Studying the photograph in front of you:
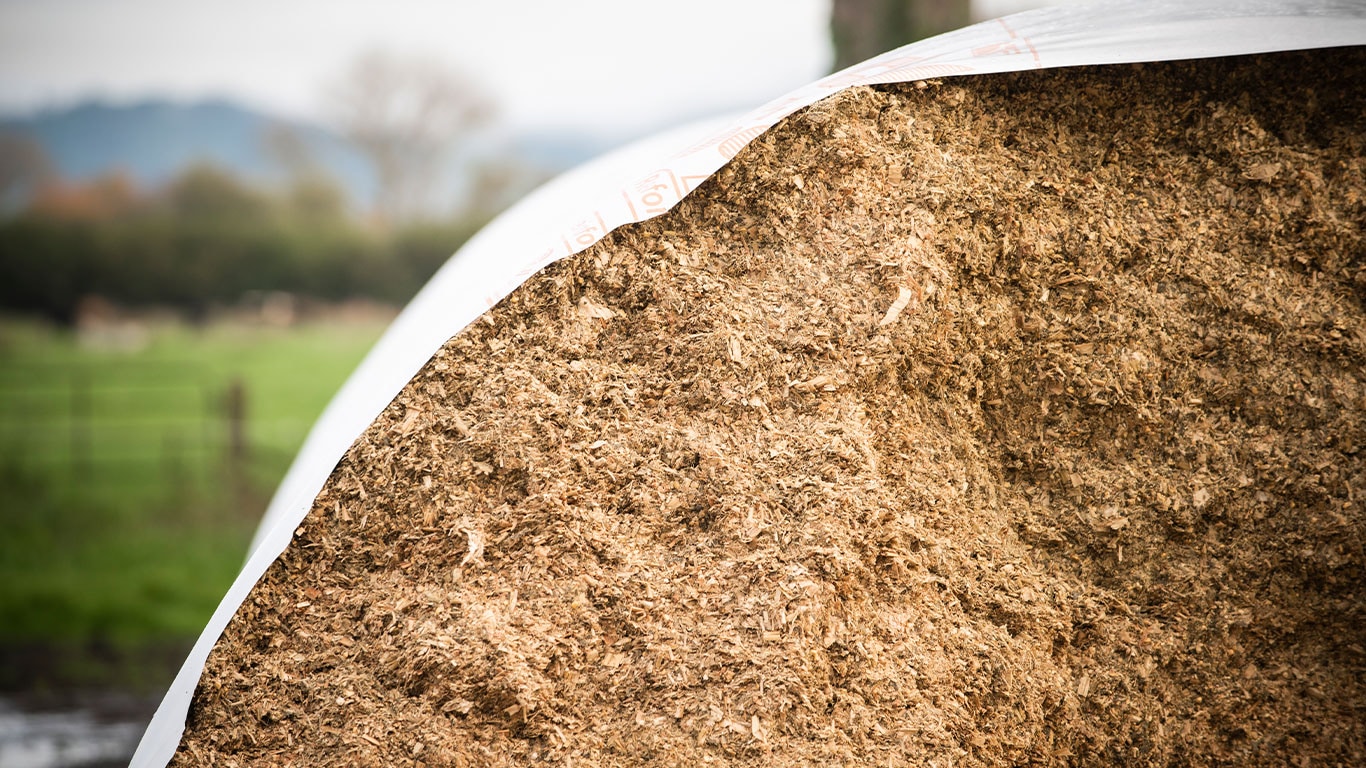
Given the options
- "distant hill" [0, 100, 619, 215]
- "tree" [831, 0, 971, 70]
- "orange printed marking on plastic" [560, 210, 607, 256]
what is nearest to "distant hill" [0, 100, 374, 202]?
"distant hill" [0, 100, 619, 215]

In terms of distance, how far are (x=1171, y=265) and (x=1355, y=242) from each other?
401 mm

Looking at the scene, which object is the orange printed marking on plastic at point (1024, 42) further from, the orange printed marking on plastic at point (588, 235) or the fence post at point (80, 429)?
the fence post at point (80, 429)

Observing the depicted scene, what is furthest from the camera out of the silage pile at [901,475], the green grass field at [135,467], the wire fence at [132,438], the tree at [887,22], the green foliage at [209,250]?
the green foliage at [209,250]

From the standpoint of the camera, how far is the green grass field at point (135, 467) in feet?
20.1

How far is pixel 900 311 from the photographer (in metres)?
1.76

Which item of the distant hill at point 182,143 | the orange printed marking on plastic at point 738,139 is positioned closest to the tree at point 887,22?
the orange printed marking on plastic at point 738,139

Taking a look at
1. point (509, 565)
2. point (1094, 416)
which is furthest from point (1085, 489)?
point (509, 565)

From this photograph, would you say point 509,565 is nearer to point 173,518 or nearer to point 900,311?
point 900,311

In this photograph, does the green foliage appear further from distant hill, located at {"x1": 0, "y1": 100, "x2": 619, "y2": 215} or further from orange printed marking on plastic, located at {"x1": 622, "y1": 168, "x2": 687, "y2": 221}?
orange printed marking on plastic, located at {"x1": 622, "y1": 168, "x2": 687, "y2": 221}

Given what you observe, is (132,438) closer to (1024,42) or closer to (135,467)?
(135,467)

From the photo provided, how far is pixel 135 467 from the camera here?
23.8 feet

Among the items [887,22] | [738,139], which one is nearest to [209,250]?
[887,22]

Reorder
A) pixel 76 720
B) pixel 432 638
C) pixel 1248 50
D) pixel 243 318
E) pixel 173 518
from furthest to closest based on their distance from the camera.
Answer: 1. pixel 243 318
2. pixel 173 518
3. pixel 76 720
4. pixel 1248 50
5. pixel 432 638

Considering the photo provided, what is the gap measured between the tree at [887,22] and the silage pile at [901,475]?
3494 mm
